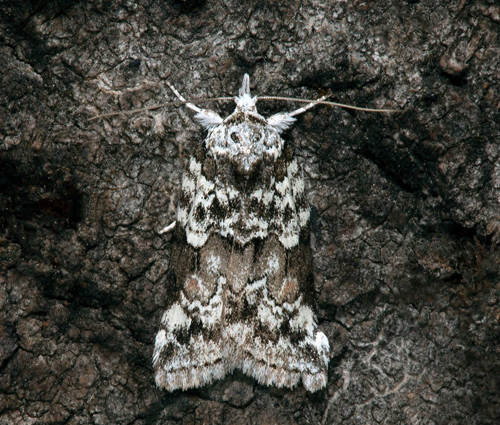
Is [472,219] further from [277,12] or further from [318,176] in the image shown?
[277,12]

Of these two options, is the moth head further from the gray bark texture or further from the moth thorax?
the gray bark texture

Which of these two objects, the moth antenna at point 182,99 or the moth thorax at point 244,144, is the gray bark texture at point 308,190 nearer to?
the moth antenna at point 182,99

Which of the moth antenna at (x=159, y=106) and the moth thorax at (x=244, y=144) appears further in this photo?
the moth thorax at (x=244, y=144)

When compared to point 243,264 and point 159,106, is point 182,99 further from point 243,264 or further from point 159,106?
point 243,264

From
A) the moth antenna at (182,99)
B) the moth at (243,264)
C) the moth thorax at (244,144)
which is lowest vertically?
the moth at (243,264)

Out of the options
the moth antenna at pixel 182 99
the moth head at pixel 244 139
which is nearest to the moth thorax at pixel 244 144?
the moth head at pixel 244 139

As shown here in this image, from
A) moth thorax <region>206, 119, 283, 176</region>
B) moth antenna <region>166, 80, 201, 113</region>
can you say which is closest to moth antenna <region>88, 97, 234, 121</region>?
moth antenna <region>166, 80, 201, 113</region>

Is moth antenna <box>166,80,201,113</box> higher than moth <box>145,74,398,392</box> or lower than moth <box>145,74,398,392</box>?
higher

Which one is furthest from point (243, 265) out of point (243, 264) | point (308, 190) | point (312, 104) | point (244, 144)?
point (312, 104)
